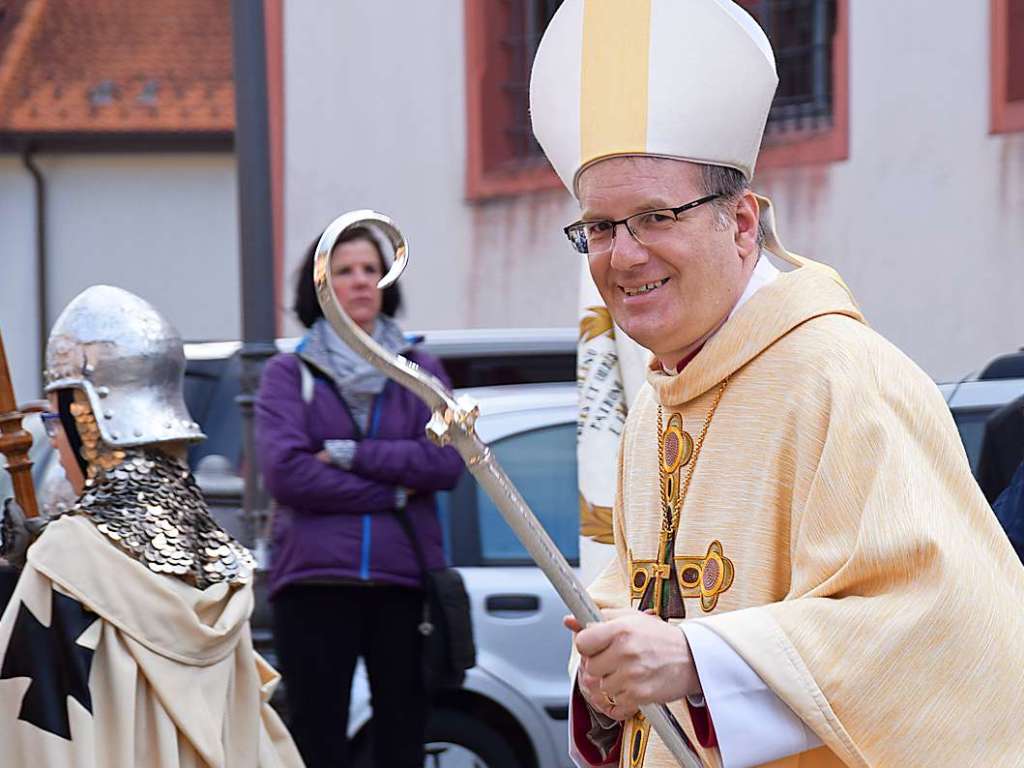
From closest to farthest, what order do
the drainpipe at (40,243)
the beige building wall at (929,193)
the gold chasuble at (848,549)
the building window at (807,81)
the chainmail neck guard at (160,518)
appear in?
1. the gold chasuble at (848,549)
2. the chainmail neck guard at (160,518)
3. the beige building wall at (929,193)
4. the building window at (807,81)
5. the drainpipe at (40,243)

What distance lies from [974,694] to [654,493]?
0.62 metres

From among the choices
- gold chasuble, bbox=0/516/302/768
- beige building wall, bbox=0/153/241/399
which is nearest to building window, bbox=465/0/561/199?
beige building wall, bbox=0/153/241/399

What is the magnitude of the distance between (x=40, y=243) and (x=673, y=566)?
19729 mm

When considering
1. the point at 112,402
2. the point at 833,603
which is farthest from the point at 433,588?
the point at 833,603

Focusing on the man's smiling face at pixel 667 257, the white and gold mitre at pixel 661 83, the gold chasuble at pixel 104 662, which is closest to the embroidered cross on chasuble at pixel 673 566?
the man's smiling face at pixel 667 257

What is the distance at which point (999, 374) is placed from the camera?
5.47 m

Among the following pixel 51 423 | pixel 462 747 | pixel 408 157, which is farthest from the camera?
pixel 408 157

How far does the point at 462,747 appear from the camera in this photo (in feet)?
20.3

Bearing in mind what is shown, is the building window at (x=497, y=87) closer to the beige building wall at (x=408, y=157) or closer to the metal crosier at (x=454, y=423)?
the beige building wall at (x=408, y=157)

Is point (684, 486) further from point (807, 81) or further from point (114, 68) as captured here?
point (114, 68)

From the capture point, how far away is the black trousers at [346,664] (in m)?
5.34

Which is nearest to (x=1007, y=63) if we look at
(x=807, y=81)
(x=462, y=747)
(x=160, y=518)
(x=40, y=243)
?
(x=807, y=81)

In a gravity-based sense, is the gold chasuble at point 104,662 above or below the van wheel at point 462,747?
A: above

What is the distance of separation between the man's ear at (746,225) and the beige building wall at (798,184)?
294 inches
